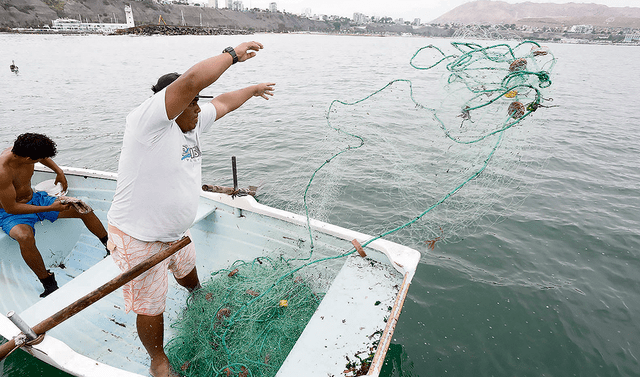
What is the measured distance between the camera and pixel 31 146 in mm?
2967

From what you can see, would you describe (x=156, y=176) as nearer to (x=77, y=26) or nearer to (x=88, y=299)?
(x=88, y=299)

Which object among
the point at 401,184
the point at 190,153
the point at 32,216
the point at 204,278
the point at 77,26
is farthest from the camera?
the point at 77,26

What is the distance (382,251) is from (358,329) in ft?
2.70

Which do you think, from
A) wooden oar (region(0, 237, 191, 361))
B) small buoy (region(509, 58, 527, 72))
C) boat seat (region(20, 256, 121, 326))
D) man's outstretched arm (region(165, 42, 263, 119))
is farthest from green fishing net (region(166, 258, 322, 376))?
small buoy (region(509, 58, 527, 72))

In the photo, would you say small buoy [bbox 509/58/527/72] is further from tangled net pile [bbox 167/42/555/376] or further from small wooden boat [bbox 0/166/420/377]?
small wooden boat [bbox 0/166/420/377]

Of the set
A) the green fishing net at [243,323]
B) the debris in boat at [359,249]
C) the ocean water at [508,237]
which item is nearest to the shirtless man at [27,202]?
the ocean water at [508,237]

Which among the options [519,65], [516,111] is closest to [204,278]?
[516,111]

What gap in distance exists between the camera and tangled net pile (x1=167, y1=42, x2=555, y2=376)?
2697 millimetres

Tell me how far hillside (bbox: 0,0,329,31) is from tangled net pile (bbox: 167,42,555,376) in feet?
365

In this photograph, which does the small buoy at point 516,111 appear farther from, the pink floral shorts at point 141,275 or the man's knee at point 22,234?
the man's knee at point 22,234

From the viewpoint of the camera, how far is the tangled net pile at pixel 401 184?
2.70m

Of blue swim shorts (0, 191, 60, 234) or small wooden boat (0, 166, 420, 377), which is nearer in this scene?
small wooden boat (0, 166, 420, 377)

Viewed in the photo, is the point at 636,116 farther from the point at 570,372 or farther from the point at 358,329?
the point at 358,329

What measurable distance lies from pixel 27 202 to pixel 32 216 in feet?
0.60
